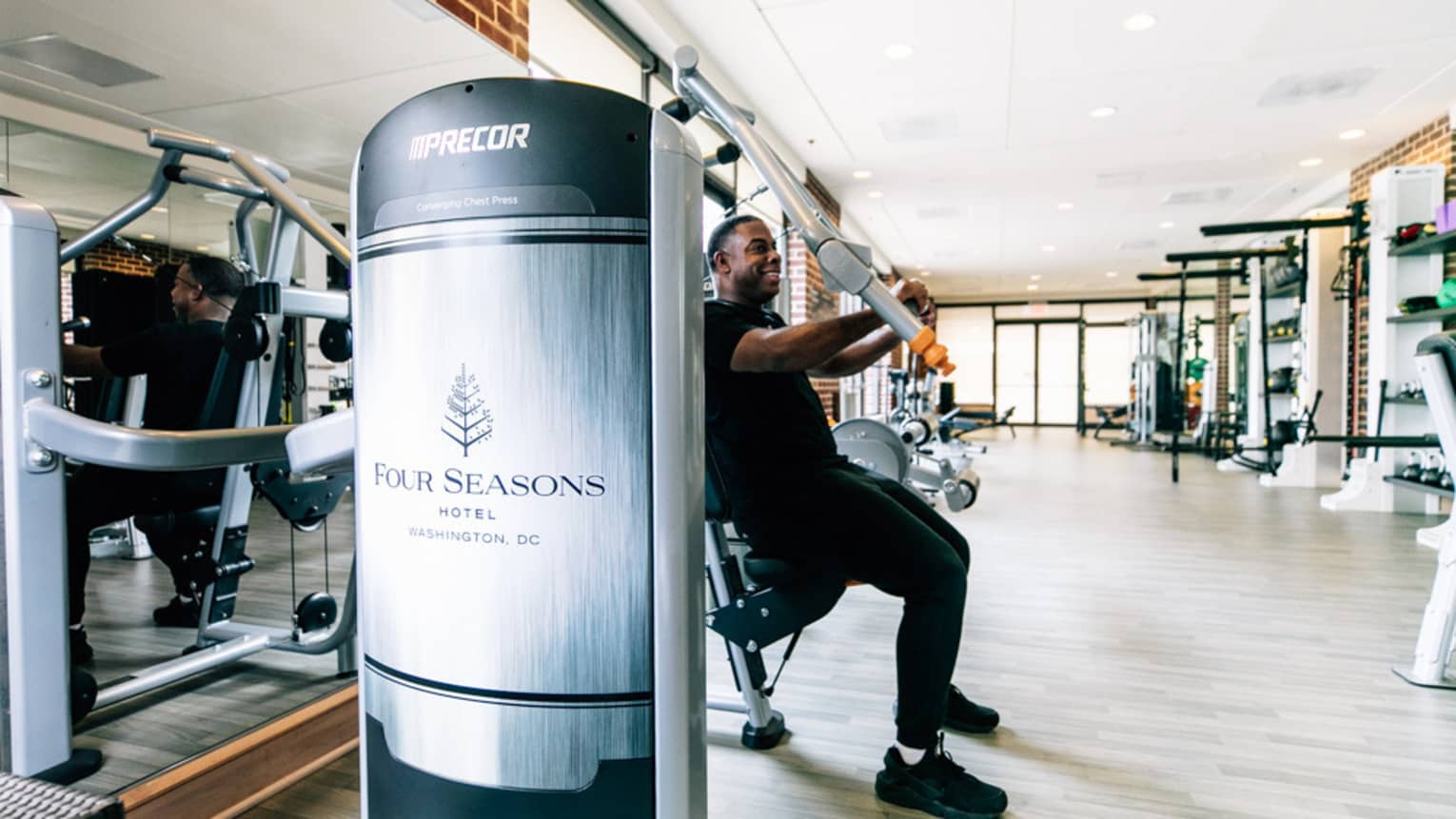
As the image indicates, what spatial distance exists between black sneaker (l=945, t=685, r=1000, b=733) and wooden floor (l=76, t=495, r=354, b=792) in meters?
1.68

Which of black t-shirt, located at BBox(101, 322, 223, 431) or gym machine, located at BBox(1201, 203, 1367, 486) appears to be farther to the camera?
gym machine, located at BBox(1201, 203, 1367, 486)

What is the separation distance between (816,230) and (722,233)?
2.21ft

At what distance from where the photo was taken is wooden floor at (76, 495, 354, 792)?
184 cm

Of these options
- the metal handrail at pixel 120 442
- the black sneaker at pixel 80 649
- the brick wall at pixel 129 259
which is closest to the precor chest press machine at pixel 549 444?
the metal handrail at pixel 120 442

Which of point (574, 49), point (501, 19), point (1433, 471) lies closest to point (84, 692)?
point (501, 19)

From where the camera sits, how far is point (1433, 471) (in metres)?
5.07

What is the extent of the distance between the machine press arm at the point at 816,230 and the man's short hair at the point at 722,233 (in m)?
0.29

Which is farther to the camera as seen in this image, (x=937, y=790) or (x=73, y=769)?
(x=937, y=790)

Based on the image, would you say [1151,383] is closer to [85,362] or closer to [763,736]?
[763,736]

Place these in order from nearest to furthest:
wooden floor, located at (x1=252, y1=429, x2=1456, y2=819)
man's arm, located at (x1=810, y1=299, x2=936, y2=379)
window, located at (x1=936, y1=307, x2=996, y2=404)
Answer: man's arm, located at (x1=810, y1=299, x2=936, y2=379) → wooden floor, located at (x1=252, y1=429, x2=1456, y2=819) → window, located at (x1=936, y1=307, x2=996, y2=404)

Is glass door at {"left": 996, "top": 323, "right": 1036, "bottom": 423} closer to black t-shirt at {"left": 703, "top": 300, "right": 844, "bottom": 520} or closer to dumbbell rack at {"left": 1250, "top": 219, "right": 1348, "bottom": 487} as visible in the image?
dumbbell rack at {"left": 1250, "top": 219, "right": 1348, "bottom": 487}

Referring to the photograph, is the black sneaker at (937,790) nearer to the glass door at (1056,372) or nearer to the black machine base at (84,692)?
the black machine base at (84,692)

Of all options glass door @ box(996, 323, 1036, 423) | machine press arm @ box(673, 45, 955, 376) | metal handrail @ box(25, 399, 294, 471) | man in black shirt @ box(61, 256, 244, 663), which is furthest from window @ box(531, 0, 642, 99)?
glass door @ box(996, 323, 1036, 423)

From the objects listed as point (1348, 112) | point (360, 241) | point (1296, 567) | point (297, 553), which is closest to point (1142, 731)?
point (360, 241)
